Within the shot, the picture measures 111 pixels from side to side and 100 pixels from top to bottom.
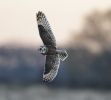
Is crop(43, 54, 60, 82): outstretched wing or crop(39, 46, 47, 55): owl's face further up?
crop(39, 46, 47, 55): owl's face

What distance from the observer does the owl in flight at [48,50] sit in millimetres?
12531

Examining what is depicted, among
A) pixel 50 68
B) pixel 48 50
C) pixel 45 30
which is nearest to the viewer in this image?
pixel 45 30

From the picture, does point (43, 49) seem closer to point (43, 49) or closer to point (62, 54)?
point (43, 49)

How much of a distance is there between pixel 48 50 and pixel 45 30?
28 centimetres

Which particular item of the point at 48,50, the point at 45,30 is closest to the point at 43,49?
the point at 48,50

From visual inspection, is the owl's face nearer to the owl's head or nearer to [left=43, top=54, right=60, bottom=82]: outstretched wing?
the owl's head

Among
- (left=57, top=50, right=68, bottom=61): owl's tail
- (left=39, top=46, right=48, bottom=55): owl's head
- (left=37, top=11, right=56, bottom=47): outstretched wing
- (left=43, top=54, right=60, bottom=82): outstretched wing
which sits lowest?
(left=43, top=54, right=60, bottom=82): outstretched wing

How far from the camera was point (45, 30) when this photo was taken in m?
12.6

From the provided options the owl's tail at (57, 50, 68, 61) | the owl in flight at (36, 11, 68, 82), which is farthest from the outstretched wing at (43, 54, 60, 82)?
the owl's tail at (57, 50, 68, 61)

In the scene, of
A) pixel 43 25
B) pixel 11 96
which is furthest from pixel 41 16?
pixel 11 96

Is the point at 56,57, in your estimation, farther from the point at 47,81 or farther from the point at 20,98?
the point at 20,98

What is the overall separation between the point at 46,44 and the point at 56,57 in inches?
8.6

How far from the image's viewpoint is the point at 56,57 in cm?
1274

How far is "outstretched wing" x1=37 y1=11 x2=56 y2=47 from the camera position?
12523mm
